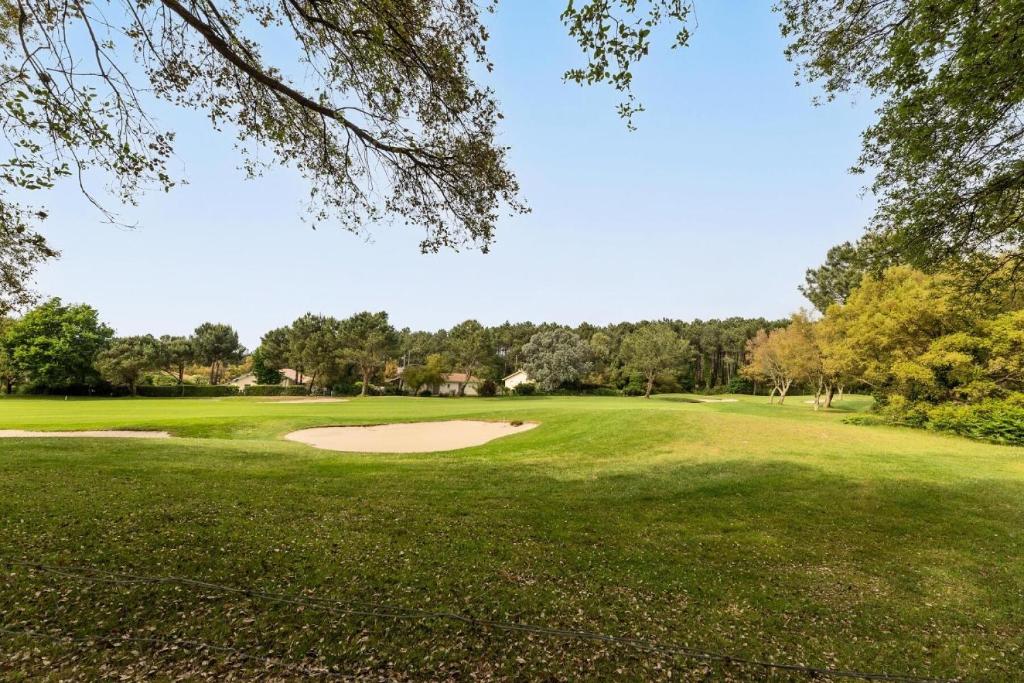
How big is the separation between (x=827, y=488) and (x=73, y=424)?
30867mm

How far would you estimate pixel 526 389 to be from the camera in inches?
2653

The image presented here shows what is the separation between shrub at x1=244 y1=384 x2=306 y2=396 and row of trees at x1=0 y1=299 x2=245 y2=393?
37.3 feet

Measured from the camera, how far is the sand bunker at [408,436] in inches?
752

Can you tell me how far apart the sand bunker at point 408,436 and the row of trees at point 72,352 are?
1902 inches

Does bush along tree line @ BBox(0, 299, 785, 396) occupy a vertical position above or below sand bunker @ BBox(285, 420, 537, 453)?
above

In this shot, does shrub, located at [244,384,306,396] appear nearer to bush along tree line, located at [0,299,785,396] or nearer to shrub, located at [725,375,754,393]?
bush along tree line, located at [0,299,785,396]

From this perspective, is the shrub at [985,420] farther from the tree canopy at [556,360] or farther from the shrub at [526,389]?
the shrub at [526,389]

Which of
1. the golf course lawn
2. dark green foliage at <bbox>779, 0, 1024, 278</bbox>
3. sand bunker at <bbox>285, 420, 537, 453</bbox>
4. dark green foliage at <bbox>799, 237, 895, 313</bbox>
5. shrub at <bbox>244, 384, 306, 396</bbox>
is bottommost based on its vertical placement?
sand bunker at <bbox>285, 420, 537, 453</bbox>

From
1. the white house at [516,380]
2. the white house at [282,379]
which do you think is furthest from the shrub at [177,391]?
the white house at [516,380]

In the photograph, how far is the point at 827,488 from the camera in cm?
1022

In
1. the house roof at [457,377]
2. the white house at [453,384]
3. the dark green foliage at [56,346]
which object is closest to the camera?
the dark green foliage at [56,346]

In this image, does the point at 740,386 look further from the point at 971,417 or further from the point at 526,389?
the point at 971,417

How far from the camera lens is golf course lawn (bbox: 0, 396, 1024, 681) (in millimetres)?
3945

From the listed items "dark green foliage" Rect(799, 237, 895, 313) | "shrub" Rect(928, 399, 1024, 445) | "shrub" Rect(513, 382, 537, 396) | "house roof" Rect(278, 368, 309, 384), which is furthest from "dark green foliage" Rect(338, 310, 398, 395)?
"shrub" Rect(928, 399, 1024, 445)
